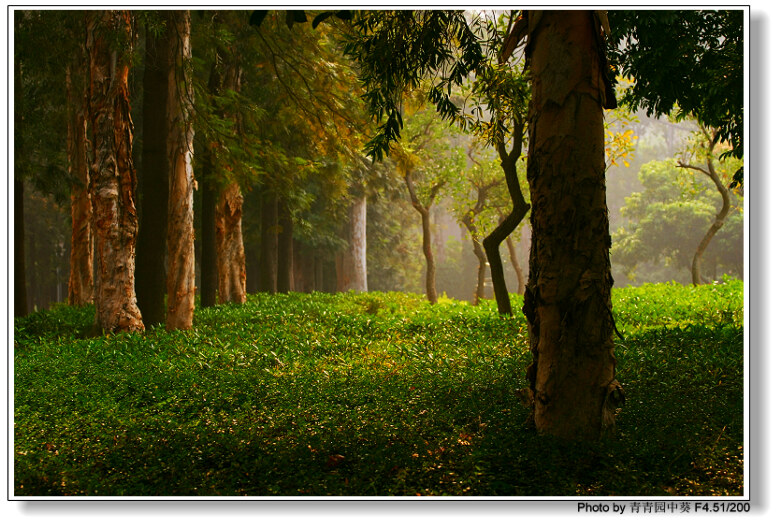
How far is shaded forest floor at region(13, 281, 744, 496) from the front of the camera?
436cm

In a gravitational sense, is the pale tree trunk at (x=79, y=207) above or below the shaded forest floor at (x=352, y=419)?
above

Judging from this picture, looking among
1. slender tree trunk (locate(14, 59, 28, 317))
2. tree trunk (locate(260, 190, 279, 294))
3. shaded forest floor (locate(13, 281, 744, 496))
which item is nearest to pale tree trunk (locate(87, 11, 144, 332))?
shaded forest floor (locate(13, 281, 744, 496))

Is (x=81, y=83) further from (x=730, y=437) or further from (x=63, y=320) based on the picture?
(x=730, y=437)

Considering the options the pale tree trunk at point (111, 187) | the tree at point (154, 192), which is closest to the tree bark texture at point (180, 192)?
the tree at point (154, 192)

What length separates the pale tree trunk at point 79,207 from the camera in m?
16.8

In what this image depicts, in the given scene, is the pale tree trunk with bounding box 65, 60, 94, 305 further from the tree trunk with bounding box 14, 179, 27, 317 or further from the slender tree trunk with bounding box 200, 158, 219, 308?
the slender tree trunk with bounding box 200, 158, 219, 308

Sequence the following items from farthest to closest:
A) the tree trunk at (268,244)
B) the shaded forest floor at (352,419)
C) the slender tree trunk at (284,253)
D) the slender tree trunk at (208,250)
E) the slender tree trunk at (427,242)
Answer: the slender tree trunk at (284,253), the slender tree trunk at (427,242), the tree trunk at (268,244), the slender tree trunk at (208,250), the shaded forest floor at (352,419)

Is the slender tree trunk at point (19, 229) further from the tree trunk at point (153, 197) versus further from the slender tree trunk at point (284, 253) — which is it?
the slender tree trunk at point (284, 253)

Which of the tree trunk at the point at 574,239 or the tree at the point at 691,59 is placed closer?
the tree trunk at the point at 574,239

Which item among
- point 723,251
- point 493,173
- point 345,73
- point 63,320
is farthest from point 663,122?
point 63,320

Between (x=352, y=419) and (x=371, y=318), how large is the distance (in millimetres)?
6662

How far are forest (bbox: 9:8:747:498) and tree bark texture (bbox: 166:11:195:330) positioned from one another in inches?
1.7

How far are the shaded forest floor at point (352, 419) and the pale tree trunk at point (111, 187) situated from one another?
941 millimetres

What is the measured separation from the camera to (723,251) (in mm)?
Answer: 39625
